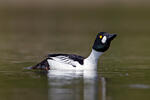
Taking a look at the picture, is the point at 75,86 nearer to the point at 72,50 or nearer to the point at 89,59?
the point at 89,59

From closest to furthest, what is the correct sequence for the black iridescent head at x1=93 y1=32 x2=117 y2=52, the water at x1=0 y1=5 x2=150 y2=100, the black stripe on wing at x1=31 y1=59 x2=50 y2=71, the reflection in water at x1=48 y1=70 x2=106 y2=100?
the reflection in water at x1=48 y1=70 x2=106 y2=100
the water at x1=0 y1=5 x2=150 y2=100
the black iridescent head at x1=93 y1=32 x2=117 y2=52
the black stripe on wing at x1=31 y1=59 x2=50 y2=71

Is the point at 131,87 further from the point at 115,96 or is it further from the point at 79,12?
the point at 79,12

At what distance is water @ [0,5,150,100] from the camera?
501 inches

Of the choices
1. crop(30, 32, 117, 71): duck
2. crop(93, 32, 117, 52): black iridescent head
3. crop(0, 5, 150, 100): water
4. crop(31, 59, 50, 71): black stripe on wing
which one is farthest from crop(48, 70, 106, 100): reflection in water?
crop(93, 32, 117, 52): black iridescent head

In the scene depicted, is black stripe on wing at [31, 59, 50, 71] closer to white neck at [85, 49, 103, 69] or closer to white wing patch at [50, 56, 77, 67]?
white wing patch at [50, 56, 77, 67]

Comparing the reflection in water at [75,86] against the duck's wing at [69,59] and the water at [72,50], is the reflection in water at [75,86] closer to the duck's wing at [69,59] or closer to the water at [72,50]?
the water at [72,50]

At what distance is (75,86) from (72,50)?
855 centimetres

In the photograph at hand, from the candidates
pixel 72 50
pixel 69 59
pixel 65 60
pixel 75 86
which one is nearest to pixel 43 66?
pixel 65 60

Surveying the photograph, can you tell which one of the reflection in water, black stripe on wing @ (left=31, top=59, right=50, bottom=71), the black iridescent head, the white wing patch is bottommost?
the reflection in water

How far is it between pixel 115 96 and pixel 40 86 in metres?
2.07

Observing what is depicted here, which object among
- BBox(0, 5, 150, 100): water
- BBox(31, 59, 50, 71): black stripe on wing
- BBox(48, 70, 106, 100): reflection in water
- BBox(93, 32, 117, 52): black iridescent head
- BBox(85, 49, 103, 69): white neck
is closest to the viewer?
BBox(48, 70, 106, 100): reflection in water

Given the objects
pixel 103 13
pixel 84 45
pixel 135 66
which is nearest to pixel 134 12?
pixel 103 13

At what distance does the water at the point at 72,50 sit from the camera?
1272cm

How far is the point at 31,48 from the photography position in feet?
75.1
